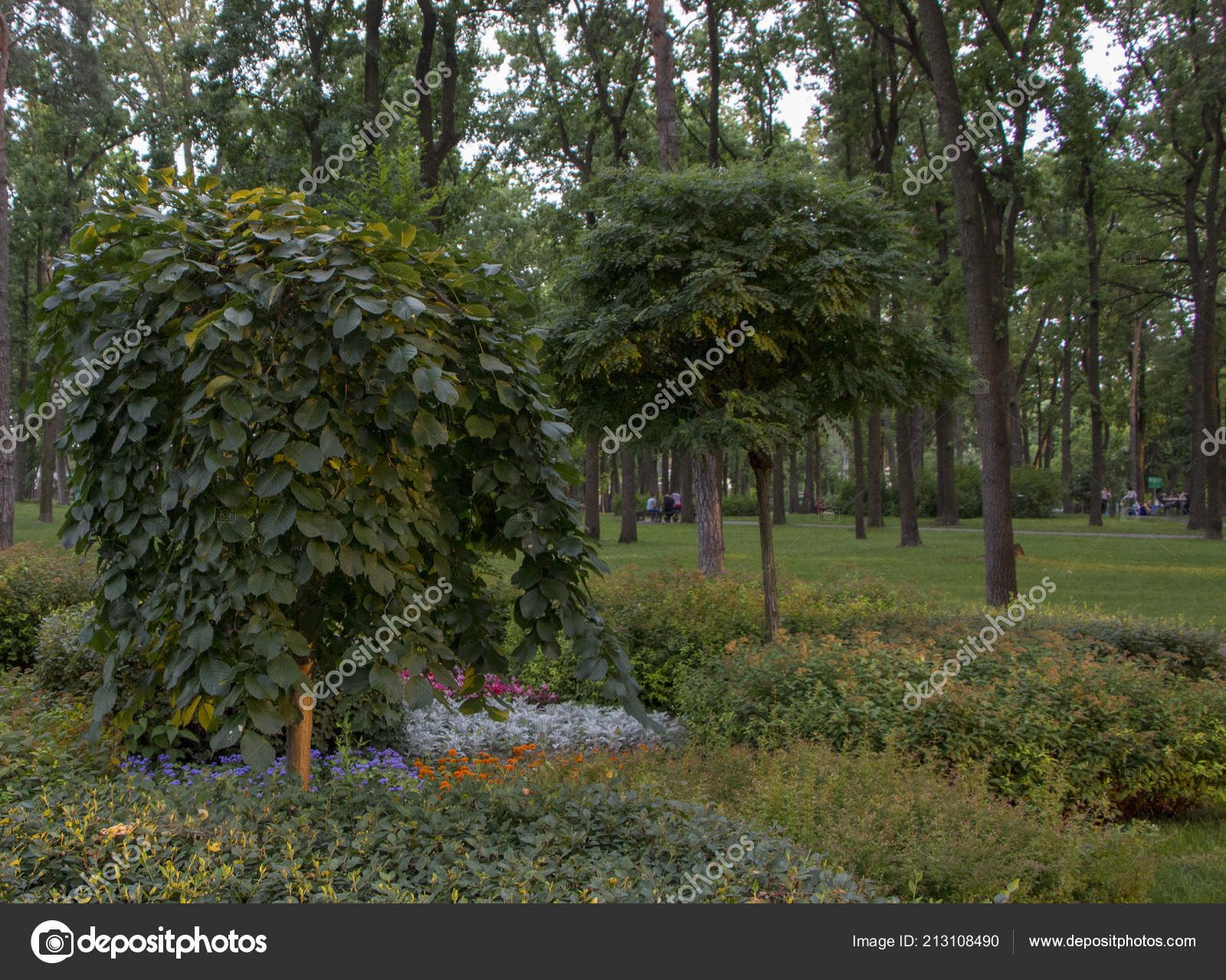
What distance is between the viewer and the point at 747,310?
6.83m

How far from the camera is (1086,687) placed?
5.84 m

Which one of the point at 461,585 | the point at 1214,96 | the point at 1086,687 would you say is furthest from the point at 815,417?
the point at 1214,96

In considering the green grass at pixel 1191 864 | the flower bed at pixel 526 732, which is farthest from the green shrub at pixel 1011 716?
the flower bed at pixel 526 732

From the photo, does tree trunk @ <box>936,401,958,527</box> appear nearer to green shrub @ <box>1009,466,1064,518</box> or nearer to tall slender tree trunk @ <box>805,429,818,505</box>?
green shrub @ <box>1009,466,1064,518</box>

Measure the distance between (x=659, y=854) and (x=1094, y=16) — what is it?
54.9ft

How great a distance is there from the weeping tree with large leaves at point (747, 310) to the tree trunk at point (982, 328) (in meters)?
2.85

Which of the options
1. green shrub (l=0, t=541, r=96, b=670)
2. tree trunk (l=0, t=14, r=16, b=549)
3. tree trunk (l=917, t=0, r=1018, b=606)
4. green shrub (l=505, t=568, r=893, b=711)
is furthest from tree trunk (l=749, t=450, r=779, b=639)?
tree trunk (l=0, t=14, r=16, b=549)

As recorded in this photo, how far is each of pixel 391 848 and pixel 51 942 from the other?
3.15ft

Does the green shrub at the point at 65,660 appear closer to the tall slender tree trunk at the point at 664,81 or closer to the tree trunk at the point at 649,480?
the tall slender tree trunk at the point at 664,81

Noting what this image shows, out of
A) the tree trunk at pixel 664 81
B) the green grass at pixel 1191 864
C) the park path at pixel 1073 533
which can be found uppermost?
the tree trunk at pixel 664 81

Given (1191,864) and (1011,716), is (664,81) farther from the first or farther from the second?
(1191,864)

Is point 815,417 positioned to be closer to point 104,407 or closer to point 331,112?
point 104,407

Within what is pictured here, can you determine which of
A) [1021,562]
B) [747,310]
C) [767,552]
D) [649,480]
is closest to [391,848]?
[747,310]

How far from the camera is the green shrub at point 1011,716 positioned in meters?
5.32
